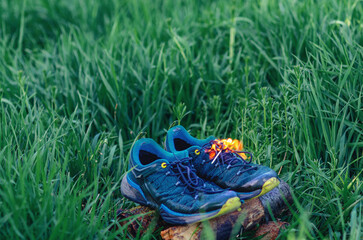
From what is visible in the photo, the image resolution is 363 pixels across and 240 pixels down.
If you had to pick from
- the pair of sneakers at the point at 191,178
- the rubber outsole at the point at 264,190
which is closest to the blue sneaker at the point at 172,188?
the pair of sneakers at the point at 191,178

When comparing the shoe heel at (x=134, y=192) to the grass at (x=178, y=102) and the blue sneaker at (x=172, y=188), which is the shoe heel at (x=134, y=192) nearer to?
the blue sneaker at (x=172, y=188)

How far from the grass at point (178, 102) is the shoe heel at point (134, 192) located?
0.13 m

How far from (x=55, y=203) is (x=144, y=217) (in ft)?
1.46

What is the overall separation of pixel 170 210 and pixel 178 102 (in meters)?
1.14

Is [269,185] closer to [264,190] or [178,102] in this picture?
[264,190]

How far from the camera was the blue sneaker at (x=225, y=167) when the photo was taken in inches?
79.4

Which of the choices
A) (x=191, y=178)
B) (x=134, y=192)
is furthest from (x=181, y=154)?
(x=134, y=192)

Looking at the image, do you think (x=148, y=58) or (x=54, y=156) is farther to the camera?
(x=148, y=58)

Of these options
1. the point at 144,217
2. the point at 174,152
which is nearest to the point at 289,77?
the point at 174,152

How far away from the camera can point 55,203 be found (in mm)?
2002

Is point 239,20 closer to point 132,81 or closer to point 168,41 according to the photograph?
point 168,41

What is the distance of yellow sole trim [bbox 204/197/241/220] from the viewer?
6.23 ft

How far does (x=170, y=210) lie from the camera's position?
6.69ft

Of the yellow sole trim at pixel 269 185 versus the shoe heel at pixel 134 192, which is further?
the shoe heel at pixel 134 192
